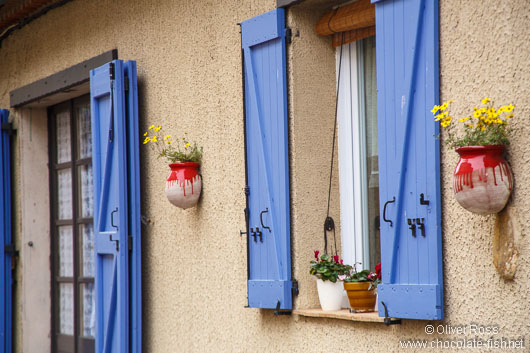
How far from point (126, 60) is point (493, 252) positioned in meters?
3.32

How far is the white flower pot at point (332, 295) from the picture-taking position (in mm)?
3925

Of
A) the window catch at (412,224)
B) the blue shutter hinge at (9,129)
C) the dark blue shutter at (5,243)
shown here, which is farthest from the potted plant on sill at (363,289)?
the blue shutter hinge at (9,129)

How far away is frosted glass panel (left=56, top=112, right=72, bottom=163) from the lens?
6.76 meters

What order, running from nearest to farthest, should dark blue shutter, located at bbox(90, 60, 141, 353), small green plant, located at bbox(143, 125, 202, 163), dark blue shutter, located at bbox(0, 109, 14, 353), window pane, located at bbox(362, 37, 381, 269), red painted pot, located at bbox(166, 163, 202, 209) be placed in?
window pane, located at bbox(362, 37, 381, 269)
red painted pot, located at bbox(166, 163, 202, 209)
small green plant, located at bbox(143, 125, 202, 163)
dark blue shutter, located at bbox(90, 60, 141, 353)
dark blue shutter, located at bbox(0, 109, 14, 353)

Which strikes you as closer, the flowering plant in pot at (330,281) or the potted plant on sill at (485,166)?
the potted plant on sill at (485,166)

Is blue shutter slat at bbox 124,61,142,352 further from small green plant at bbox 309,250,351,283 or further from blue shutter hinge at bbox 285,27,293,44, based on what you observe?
small green plant at bbox 309,250,351,283

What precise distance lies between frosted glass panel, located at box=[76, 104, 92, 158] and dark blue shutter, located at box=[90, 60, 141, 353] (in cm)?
103

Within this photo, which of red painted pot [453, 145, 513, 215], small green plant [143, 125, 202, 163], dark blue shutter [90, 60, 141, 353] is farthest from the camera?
dark blue shutter [90, 60, 141, 353]

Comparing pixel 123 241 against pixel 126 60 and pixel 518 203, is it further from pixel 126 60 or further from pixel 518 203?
pixel 518 203

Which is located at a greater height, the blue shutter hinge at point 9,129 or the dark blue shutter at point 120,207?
the blue shutter hinge at point 9,129

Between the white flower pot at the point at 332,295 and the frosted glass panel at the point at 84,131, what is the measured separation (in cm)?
312

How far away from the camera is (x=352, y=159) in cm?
415

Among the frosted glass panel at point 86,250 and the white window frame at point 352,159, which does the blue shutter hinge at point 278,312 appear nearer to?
the white window frame at point 352,159

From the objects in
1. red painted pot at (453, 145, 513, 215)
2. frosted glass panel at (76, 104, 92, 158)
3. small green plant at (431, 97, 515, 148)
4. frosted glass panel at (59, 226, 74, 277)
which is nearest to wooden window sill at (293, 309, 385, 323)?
red painted pot at (453, 145, 513, 215)
